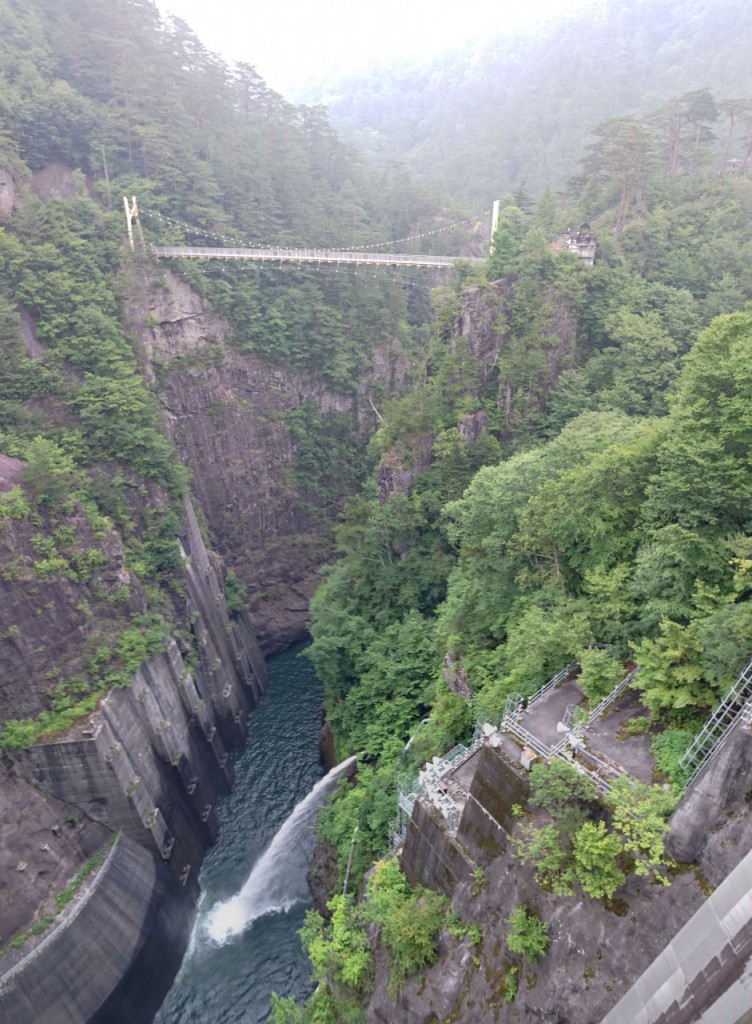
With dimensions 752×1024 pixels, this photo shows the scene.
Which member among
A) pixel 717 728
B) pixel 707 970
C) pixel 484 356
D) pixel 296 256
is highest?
pixel 296 256

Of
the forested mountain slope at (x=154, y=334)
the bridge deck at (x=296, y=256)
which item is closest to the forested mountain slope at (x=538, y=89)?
the forested mountain slope at (x=154, y=334)

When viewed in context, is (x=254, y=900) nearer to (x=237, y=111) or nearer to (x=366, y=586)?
(x=366, y=586)

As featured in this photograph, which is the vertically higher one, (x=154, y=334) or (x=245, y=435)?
(x=154, y=334)

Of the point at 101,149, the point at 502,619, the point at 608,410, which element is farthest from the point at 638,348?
the point at 101,149

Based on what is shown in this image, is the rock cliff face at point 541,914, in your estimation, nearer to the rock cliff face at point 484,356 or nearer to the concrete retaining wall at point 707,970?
the concrete retaining wall at point 707,970

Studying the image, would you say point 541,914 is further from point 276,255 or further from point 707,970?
point 276,255

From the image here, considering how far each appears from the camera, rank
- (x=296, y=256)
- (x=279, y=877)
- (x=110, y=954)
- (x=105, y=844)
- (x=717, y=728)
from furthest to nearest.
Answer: (x=296, y=256), (x=279, y=877), (x=105, y=844), (x=110, y=954), (x=717, y=728)

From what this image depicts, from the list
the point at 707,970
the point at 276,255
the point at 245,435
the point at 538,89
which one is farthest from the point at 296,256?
the point at 538,89

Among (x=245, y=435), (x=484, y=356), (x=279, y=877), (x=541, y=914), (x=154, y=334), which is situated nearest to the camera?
(x=541, y=914)

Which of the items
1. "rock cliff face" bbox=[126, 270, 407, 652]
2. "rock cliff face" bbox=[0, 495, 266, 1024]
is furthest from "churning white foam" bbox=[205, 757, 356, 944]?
"rock cliff face" bbox=[126, 270, 407, 652]
